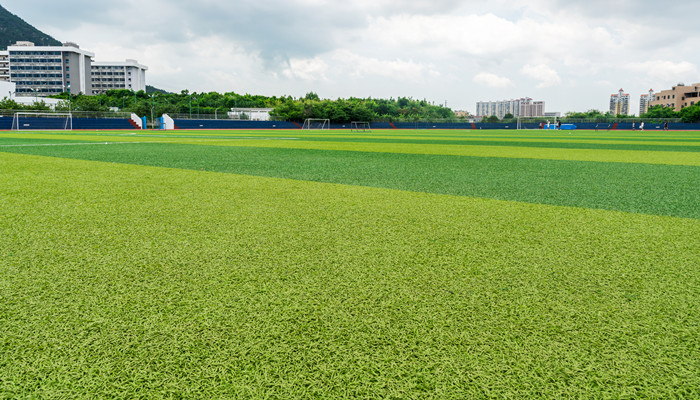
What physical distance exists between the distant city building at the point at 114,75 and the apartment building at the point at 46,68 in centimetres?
933

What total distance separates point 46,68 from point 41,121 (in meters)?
97.8

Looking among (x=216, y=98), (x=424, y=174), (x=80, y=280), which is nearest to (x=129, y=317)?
(x=80, y=280)

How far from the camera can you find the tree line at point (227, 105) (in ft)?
209

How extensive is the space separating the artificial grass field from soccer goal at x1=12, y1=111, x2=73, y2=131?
37423mm

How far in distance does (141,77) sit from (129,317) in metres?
148

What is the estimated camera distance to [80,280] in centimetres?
192

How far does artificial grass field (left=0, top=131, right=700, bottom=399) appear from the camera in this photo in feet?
4.01

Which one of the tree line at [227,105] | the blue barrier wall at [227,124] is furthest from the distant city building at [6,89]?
the blue barrier wall at [227,124]

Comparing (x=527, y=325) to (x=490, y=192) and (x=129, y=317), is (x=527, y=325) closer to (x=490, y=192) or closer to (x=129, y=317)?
(x=129, y=317)

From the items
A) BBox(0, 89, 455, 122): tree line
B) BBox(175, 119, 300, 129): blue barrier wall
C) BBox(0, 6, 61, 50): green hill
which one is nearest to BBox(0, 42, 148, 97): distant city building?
BBox(0, 89, 455, 122): tree line

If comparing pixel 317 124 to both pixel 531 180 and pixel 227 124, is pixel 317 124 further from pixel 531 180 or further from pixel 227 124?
pixel 531 180

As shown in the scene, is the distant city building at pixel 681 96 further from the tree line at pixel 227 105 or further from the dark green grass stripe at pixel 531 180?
the dark green grass stripe at pixel 531 180

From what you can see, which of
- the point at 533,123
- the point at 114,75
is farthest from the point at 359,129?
the point at 114,75

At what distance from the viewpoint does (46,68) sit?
11275cm
